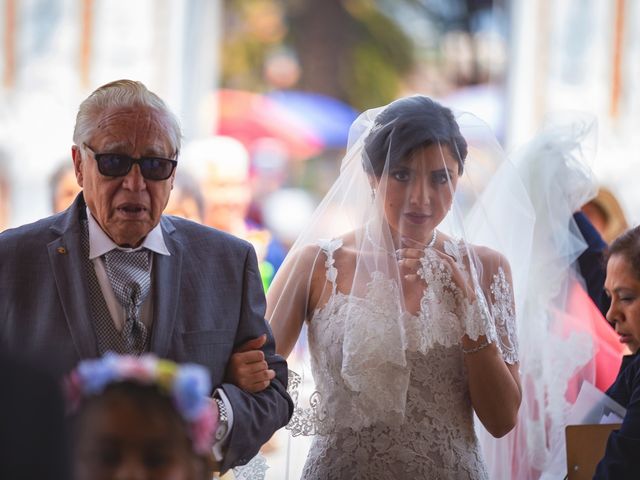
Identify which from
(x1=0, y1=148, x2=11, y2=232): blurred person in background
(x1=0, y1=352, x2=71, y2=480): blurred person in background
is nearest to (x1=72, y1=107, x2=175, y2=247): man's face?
(x1=0, y1=352, x2=71, y2=480): blurred person in background

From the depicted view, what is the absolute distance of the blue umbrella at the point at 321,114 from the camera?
1650cm

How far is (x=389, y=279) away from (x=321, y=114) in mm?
13243

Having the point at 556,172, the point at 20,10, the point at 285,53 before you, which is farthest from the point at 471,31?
the point at 556,172

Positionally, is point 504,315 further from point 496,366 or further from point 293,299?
point 293,299

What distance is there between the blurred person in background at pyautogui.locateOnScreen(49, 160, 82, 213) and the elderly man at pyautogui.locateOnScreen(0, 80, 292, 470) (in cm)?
229

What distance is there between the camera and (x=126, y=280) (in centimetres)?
297

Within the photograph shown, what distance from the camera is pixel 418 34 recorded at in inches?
665

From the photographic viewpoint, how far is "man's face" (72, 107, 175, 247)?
9.62ft

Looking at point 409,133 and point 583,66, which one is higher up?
point 583,66

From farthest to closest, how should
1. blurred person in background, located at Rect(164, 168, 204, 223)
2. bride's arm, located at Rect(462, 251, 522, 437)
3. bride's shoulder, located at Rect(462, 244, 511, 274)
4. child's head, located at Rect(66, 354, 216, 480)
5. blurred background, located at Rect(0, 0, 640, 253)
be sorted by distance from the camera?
blurred background, located at Rect(0, 0, 640, 253)
blurred person in background, located at Rect(164, 168, 204, 223)
bride's shoulder, located at Rect(462, 244, 511, 274)
bride's arm, located at Rect(462, 251, 522, 437)
child's head, located at Rect(66, 354, 216, 480)

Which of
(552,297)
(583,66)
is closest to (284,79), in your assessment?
(583,66)

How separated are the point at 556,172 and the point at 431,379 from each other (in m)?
1.39

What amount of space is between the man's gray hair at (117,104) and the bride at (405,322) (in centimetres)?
78

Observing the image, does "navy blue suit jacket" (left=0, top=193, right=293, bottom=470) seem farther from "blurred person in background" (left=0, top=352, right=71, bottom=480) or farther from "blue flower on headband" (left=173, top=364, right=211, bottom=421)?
"blurred person in background" (left=0, top=352, right=71, bottom=480)
